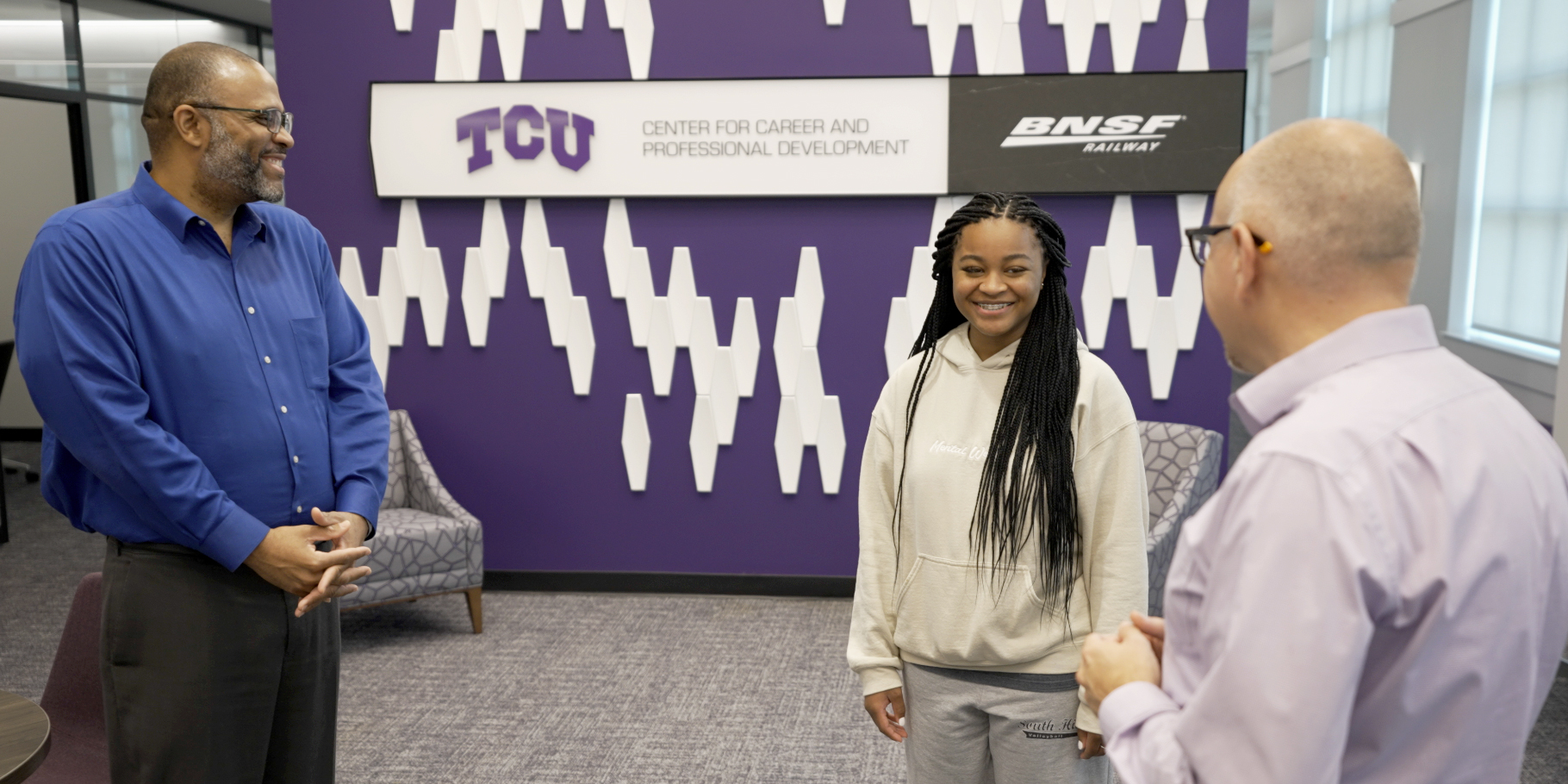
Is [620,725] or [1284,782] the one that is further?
[620,725]

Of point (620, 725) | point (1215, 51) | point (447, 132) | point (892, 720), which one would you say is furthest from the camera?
point (447, 132)

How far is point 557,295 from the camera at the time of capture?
14.8 feet

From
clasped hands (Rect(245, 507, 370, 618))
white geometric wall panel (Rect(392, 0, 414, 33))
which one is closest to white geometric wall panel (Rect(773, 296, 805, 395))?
white geometric wall panel (Rect(392, 0, 414, 33))

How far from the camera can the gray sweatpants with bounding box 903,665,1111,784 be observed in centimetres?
168

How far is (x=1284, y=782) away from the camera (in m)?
0.87

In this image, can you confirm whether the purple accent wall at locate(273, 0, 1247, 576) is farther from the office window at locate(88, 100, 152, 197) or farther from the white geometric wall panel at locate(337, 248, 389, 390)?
the office window at locate(88, 100, 152, 197)

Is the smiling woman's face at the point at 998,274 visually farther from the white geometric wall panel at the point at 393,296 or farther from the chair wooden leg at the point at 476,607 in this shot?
the white geometric wall panel at the point at 393,296

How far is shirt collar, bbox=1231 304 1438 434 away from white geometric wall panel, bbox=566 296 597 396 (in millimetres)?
3766

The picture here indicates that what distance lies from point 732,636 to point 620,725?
0.84 meters

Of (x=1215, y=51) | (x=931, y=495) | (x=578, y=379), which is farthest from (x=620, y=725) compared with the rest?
(x=1215, y=51)

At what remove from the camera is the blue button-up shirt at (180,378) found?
1735 millimetres

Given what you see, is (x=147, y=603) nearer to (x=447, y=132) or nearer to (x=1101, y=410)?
(x=1101, y=410)

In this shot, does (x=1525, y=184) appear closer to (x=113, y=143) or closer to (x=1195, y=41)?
(x=1195, y=41)

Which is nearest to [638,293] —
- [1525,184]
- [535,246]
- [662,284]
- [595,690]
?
[662,284]
